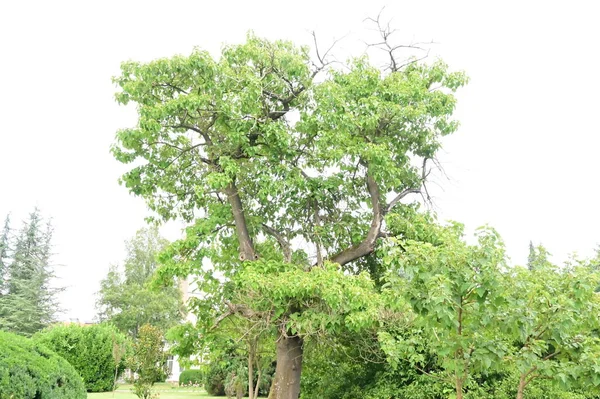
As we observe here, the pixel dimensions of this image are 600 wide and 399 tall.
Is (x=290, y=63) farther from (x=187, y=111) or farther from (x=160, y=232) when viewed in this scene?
(x=160, y=232)

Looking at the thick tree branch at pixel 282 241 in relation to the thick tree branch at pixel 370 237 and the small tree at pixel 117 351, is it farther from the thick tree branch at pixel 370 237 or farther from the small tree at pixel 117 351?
the small tree at pixel 117 351

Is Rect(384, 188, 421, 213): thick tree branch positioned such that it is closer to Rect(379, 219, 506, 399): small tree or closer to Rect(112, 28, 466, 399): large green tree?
Rect(112, 28, 466, 399): large green tree

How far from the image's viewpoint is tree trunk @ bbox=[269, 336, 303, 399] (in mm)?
11859

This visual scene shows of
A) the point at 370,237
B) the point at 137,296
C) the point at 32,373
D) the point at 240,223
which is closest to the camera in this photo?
the point at 32,373

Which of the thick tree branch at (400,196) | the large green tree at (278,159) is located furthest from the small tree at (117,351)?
the thick tree branch at (400,196)

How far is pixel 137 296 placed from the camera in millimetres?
35625

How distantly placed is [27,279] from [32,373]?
31.5 meters

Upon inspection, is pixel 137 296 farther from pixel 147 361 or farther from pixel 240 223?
pixel 240 223

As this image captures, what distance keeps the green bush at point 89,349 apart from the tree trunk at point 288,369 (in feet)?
44.8

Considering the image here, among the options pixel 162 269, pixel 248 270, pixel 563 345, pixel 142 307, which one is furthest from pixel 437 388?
pixel 142 307

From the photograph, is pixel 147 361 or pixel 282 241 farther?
pixel 147 361

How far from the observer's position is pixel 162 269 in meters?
11.9

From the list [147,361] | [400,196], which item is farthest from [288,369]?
[147,361]

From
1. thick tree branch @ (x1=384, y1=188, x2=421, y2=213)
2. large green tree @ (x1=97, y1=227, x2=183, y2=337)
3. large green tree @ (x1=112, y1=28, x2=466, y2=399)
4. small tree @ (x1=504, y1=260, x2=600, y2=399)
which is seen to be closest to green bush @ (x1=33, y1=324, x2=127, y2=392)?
large green tree @ (x1=97, y1=227, x2=183, y2=337)
